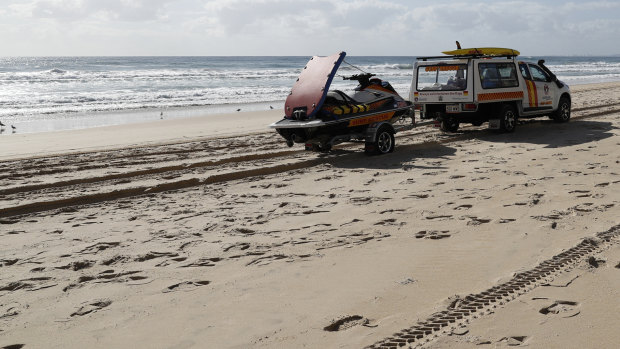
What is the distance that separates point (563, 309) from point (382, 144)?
7336 mm

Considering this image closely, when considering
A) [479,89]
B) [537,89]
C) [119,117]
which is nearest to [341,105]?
[479,89]

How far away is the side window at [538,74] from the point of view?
14.5 m

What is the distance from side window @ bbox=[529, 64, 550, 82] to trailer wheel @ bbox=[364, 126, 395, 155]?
514cm

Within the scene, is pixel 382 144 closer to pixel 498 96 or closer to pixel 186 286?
pixel 498 96

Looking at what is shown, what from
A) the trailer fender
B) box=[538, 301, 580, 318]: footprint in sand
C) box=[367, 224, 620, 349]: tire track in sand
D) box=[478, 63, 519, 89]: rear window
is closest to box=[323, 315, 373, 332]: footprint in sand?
box=[367, 224, 620, 349]: tire track in sand

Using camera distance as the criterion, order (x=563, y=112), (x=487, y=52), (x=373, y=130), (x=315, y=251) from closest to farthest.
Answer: (x=315, y=251) < (x=373, y=130) < (x=487, y=52) < (x=563, y=112)

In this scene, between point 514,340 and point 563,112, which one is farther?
point 563,112

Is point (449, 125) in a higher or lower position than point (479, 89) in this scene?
lower

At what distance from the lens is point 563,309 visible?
4234mm

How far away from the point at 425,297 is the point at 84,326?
2.50 m

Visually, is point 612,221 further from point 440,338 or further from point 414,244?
point 440,338

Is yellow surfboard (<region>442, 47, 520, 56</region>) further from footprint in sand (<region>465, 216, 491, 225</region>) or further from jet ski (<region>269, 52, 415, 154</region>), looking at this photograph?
footprint in sand (<region>465, 216, 491, 225</region>)

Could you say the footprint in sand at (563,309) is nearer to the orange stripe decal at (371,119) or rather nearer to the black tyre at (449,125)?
the orange stripe decal at (371,119)

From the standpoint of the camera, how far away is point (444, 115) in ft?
44.8
